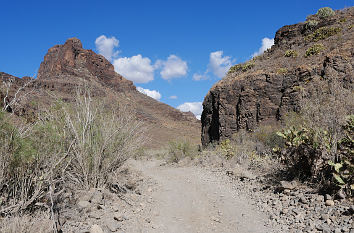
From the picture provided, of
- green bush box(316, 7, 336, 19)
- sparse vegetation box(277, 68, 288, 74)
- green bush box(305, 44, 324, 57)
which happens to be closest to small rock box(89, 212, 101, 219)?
sparse vegetation box(277, 68, 288, 74)

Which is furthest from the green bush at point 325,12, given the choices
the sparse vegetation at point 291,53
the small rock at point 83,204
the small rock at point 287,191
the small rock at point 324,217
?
the small rock at point 83,204

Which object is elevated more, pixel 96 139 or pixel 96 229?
pixel 96 139

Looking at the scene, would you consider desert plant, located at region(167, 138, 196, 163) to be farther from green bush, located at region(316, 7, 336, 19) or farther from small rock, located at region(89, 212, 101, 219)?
green bush, located at region(316, 7, 336, 19)

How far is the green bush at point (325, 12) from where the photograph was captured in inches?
734

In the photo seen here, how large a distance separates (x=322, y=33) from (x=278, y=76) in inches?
204

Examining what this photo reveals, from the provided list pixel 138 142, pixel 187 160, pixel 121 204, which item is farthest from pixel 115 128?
pixel 187 160

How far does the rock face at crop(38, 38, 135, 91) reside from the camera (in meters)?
78.4

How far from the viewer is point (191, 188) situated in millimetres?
7543

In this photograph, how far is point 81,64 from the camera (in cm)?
8112

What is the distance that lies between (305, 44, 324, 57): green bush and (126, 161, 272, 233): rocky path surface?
10198mm

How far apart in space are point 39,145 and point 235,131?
12169 millimetres

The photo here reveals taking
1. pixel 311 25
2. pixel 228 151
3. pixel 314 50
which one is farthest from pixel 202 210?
pixel 311 25

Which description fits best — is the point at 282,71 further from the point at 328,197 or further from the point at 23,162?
the point at 23,162

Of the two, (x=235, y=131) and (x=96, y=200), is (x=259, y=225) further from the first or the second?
(x=235, y=131)
